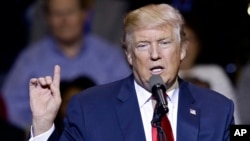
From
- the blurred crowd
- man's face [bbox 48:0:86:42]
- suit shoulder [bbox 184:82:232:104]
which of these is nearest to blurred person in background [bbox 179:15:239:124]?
the blurred crowd

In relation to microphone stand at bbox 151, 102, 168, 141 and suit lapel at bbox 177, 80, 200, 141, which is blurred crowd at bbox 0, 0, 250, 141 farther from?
microphone stand at bbox 151, 102, 168, 141

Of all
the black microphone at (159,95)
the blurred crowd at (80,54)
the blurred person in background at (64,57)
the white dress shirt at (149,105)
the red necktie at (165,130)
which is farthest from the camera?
the blurred person in background at (64,57)

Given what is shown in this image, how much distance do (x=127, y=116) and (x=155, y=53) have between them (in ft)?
0.75

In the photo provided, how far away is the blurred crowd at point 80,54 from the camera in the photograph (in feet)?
12.0

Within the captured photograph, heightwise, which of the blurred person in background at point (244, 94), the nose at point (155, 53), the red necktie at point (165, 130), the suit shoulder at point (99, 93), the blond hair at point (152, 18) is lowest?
the blurred person in background at point (244, 94)

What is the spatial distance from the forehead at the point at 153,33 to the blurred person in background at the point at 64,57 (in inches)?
61.5

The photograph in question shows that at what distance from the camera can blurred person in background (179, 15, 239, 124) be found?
11.5ft

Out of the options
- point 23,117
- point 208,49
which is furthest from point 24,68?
point 208,49

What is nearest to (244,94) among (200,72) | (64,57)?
(200,72)

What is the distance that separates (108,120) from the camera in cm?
231

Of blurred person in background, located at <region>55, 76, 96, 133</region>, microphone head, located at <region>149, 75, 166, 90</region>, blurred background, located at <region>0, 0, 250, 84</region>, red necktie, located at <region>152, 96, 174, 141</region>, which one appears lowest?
blurred person in background, located at <region>55, 76, 96, 133</region>

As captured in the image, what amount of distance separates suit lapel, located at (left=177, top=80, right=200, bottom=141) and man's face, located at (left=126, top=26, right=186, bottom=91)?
9cm

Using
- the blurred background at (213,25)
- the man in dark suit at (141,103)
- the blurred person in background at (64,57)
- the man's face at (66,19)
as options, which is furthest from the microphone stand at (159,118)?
the man's face at (66,19)

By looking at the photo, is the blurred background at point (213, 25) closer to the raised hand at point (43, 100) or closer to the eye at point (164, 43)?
the eye at point (164, 43)
